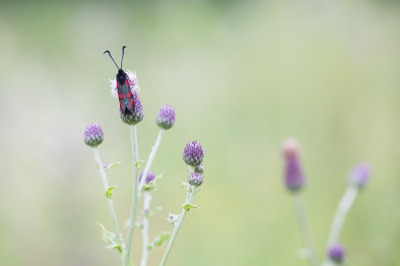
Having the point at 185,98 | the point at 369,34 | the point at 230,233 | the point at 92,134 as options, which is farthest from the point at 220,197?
the point at 92,134

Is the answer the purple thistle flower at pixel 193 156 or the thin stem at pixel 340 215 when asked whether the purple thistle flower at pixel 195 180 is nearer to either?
the purple thistle flower at pixel 193 156

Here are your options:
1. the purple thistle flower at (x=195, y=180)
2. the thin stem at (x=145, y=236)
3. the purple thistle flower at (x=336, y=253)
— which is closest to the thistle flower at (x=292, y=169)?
the purple thistle flower at (x=336, y=253)

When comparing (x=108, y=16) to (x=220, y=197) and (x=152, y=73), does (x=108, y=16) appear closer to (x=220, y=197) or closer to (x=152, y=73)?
(x=152, y=73)

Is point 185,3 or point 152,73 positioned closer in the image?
point 152,73

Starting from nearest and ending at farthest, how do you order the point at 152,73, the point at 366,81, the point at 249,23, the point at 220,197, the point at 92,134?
1. the point at 92,134
2. the point at 220,197
3. the point at 366,81
4. the point at 152,73
5. the point at 249,23

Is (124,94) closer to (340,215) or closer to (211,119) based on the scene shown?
(340,215)

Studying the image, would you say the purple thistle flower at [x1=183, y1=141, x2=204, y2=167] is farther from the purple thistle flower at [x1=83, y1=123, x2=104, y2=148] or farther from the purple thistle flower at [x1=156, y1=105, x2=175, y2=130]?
the purple thistle flower at [x1=83, y1=123, x2=104, y2=148]
